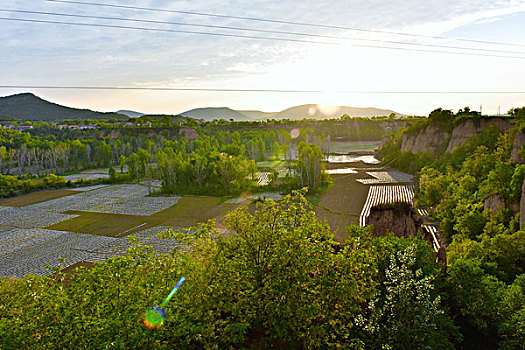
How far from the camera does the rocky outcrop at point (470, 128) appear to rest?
41.4 m

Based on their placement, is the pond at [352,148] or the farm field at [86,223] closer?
the farm field at [86,223]

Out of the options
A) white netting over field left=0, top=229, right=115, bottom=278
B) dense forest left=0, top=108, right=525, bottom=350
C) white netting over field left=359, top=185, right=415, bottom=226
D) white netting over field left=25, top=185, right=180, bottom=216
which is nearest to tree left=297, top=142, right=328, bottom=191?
white netting over field left=359, top=185, right=415, bottom=226

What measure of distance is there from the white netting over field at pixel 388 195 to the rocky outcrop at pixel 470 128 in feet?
32.9

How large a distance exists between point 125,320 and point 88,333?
88 cm

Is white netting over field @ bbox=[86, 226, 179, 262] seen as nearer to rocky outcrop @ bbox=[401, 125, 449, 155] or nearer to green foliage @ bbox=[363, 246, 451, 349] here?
green foliage @ bbox=[363, 246, 451, 349]

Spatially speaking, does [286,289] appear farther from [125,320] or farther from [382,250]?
[382,250]

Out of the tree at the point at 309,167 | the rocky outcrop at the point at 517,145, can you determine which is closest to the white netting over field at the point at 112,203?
the tree at the point at 309,167

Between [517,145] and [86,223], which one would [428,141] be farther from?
[86,223]

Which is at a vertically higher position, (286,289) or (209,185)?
(286,289)

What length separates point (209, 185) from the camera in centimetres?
5319

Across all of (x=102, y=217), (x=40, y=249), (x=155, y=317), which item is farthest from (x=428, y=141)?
(x=40, y=249)

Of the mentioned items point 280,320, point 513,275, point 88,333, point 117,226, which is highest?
point 88,333

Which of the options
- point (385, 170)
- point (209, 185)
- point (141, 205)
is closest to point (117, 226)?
point (141, 205)

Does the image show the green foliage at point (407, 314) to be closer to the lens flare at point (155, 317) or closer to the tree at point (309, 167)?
the lens flare at point (155, 317)
